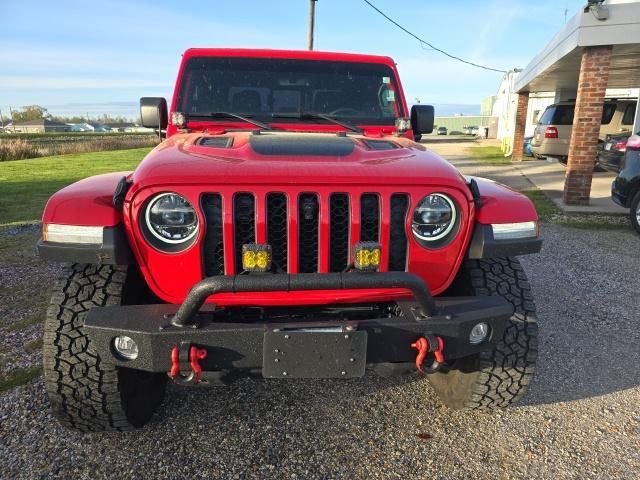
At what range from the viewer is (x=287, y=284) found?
1827mm

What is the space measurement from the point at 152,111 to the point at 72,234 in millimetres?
1588

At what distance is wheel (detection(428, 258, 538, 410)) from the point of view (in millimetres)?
2445

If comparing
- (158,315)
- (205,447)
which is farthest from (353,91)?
(205,447)

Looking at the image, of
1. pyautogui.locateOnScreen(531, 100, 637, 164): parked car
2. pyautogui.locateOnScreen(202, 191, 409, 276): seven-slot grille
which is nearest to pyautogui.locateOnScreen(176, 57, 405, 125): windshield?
pyautogui.locateOnScreen(202, 191, 409, 276): seven-slot grille

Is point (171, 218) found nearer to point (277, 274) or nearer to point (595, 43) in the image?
point (277, 274)

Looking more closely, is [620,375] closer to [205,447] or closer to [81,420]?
[205,447]

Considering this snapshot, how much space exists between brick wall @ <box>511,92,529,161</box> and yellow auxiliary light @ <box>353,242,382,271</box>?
16.8 meters

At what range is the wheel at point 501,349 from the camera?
96.3 inches

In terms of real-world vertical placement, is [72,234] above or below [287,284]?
above

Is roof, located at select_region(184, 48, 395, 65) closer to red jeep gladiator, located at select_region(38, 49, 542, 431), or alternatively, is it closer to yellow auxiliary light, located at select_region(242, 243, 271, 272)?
red jeep gladiator, located at select_region(38, 49, 542, 431)

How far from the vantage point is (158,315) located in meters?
1.93

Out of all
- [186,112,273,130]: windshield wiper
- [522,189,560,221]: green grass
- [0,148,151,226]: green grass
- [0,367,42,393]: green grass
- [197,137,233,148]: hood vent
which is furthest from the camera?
[0,148,151,226]: green grass

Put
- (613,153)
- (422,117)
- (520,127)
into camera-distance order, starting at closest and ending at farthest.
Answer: (422,117) → (613,153) → (520,127)

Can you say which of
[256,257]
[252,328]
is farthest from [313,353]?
[256,257]
